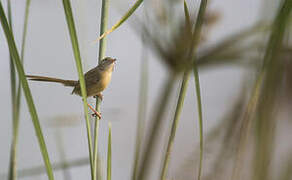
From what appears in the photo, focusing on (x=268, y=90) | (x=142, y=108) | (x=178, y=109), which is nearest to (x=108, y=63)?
(x=142, y=108)

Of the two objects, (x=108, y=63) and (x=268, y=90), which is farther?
(x=108, y=63)

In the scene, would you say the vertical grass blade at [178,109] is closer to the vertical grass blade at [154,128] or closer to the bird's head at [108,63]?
the vertical grass blade at [154,128]

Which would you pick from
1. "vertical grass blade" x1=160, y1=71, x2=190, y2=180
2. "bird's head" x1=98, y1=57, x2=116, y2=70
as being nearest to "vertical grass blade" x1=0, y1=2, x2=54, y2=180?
"vertical grass blade" x1=160, y1=71, x2=190, y2=180

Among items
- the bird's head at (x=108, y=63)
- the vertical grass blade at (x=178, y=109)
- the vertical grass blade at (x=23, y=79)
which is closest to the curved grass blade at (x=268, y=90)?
the vertical grass blade at (x=178, y=109)

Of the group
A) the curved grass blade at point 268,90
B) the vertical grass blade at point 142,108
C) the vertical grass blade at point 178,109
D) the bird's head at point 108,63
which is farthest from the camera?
the bird's head at point 108,63

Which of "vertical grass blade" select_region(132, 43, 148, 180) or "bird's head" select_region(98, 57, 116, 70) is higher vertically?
"bird's head" select_region(98, 57, 116, 70)

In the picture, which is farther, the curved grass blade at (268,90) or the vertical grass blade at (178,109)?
the vertical grass blade at (178,109)

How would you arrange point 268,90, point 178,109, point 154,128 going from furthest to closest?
1. point 154,128
2. point 178,109
3. point 268,90

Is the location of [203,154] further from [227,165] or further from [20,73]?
[20,73]

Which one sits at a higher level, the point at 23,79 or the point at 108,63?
the point at 108,63

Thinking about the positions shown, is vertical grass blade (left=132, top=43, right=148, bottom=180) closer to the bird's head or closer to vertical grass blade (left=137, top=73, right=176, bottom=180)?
vertical grass blade (left=137, top=73, right=176, bottom=180)

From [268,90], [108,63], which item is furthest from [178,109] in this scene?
[108,63]

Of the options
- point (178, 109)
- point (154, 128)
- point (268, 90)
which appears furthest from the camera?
point (154, 128)

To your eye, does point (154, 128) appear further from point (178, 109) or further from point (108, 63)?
point (108, 63)
